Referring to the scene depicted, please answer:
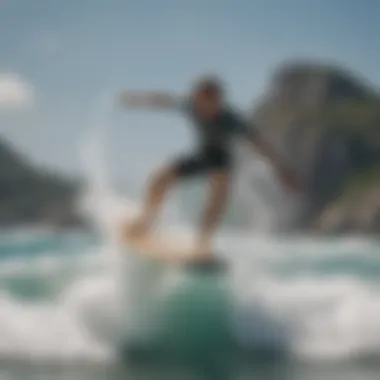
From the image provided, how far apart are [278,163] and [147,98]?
0.32 metres

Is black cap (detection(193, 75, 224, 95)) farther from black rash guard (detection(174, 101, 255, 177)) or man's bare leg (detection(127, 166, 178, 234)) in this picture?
man's bare leg (detection(127, 166, 178, 234))

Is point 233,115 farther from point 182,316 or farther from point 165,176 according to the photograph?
point 182,316

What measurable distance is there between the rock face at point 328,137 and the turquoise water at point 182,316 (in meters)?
0.09

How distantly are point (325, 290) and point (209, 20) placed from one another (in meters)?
0.65

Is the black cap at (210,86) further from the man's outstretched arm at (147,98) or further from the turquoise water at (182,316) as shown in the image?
the turquoise water at (182,316)

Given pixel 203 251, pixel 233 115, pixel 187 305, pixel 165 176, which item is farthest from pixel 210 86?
pixel 187 305

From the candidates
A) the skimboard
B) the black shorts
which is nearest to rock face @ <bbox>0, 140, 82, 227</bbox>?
the skimboard

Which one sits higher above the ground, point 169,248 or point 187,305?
point 169,248

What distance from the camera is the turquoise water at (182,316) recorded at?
65.4 inches

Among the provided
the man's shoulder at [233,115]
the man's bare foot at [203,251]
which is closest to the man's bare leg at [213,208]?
the man's bare foot at [203,251]

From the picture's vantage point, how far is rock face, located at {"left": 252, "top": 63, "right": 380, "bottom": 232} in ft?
5.63

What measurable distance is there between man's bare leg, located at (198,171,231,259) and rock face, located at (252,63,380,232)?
14cm

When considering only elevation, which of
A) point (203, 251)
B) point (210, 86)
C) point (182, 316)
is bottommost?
point (182, 316)

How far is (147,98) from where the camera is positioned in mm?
1730
